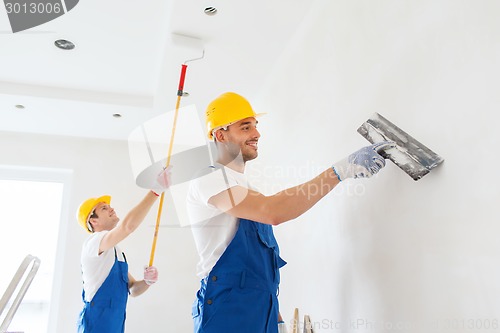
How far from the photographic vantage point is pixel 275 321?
1.46 meters

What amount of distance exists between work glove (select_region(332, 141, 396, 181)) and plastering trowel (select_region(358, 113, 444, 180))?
0.07ft

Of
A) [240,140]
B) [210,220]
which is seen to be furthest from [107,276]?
[240,140]

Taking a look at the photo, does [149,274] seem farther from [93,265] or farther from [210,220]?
[210,220]

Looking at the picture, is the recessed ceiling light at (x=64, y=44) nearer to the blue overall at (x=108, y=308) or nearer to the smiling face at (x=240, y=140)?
the blue overall at (x=108, y=308)

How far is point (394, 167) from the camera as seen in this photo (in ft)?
4.51

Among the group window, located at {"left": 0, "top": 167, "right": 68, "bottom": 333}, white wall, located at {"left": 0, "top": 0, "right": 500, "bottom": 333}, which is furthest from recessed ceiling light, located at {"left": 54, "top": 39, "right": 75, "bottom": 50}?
window, located at {"left": 0, "top": 167, "right": 68, "bottom": 333}

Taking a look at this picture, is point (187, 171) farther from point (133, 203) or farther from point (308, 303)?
point (308, 303)

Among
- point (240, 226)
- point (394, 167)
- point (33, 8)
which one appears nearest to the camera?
point (394, 167)

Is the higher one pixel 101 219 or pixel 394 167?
pixel 101 219

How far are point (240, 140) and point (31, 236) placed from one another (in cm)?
334

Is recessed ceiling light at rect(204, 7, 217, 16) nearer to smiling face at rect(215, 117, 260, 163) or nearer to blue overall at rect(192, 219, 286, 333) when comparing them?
smiling face at rect(215, 117, 260, 163)

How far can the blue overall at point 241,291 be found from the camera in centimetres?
138

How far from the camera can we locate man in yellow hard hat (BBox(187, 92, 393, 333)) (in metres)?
1.35

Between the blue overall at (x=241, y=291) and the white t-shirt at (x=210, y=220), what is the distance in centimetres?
3
